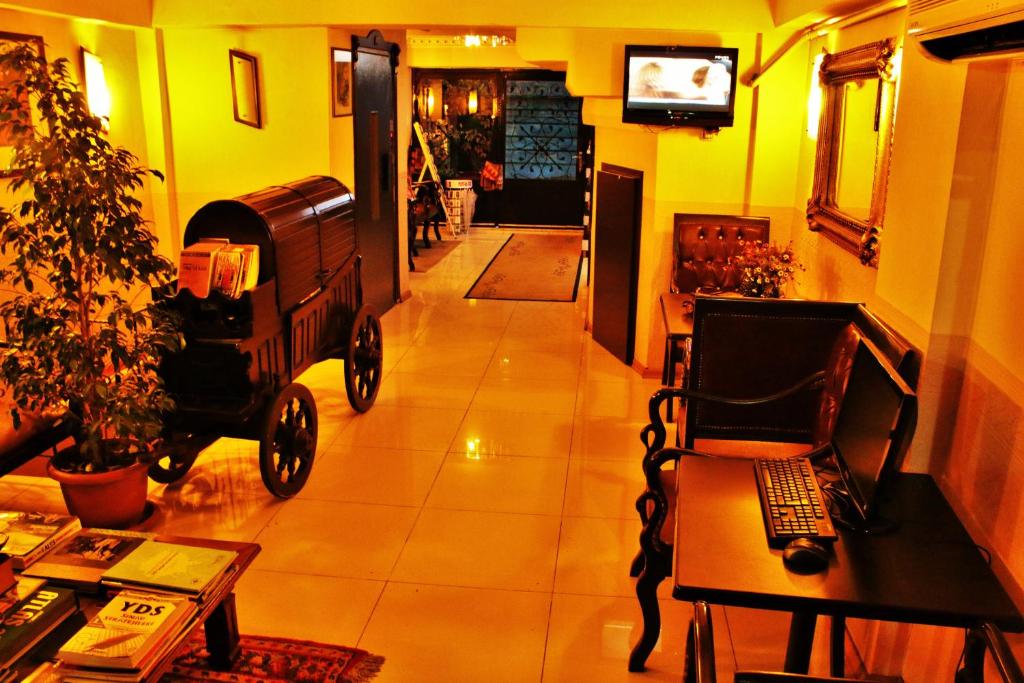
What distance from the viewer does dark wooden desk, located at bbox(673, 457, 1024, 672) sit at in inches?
77.4

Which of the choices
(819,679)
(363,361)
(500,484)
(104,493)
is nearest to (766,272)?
(500,484)

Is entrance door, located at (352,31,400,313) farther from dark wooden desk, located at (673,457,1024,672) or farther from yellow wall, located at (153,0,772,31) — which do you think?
dark wooden desk, located at (673,457,1024,672)

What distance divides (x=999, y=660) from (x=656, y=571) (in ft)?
4.29

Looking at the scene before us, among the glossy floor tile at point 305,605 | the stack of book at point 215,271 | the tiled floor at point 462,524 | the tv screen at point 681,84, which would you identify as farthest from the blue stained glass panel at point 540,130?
Result: the glossy floor tile at point 305,605

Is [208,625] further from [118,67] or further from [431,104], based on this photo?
[431,104]

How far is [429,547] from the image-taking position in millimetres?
3918

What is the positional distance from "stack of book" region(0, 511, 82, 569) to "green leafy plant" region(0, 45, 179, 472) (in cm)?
69

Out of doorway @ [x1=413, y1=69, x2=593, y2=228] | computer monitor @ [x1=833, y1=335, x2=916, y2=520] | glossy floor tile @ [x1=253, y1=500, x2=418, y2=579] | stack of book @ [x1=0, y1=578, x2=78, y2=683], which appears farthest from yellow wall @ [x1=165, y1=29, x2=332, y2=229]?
doorway @ [x1=413, y1=69, x2=593, y2=228]

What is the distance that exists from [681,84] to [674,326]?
1642 mm

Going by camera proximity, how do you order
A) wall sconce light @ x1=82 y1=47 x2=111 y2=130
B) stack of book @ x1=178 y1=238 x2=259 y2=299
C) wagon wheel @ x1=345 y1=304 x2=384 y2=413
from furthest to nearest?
wall sconce light @ x1=82 y1=47 x2=111 y2=130, wagon wheel @ x1=345 y1=304 x2=384 y2=413, stack of book @ x1=178 y1=238 x2=259 y2=299

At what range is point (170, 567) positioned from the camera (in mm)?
2748

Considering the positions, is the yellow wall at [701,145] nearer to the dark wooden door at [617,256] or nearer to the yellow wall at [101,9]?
the dark wooden door at [617,256]

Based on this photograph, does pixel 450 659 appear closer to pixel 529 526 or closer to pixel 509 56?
pixel 529 526

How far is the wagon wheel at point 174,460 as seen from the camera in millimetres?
3996
